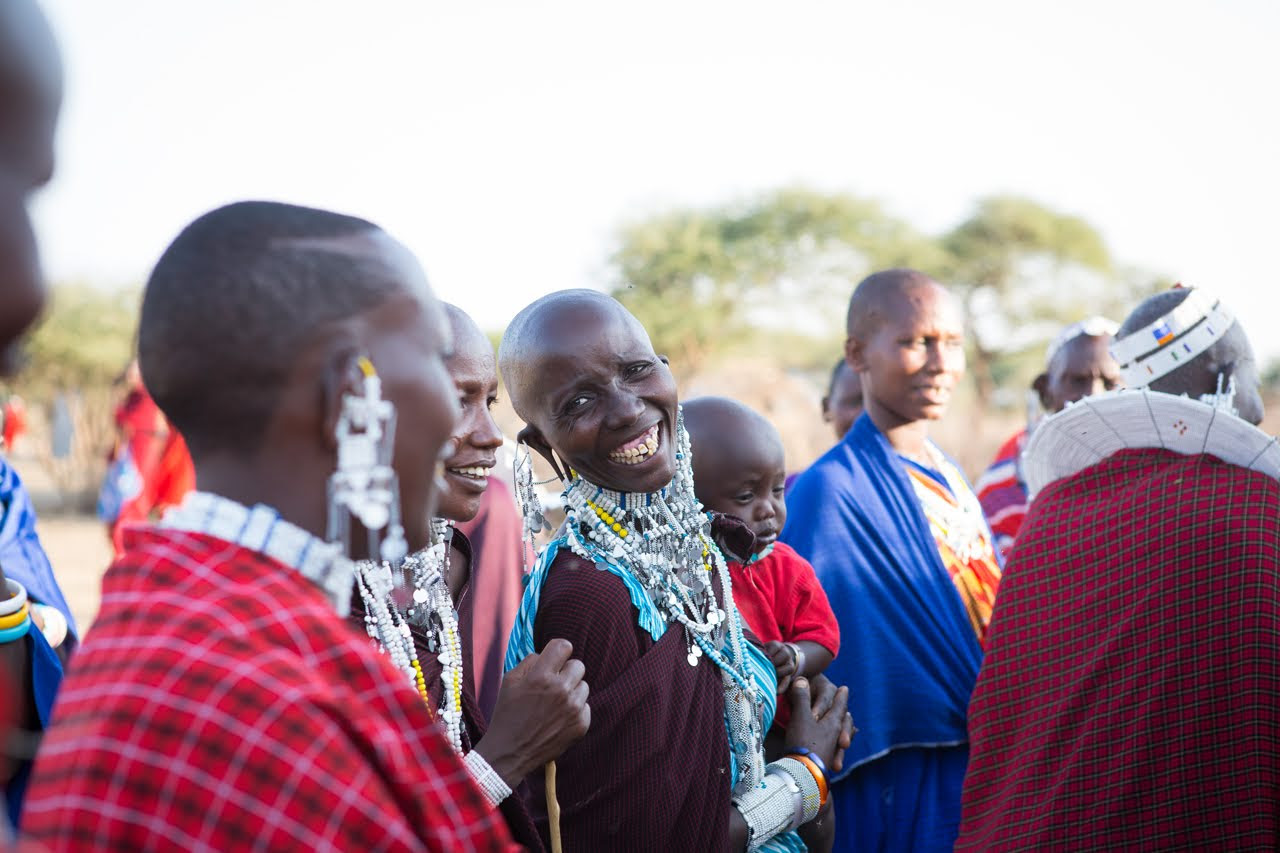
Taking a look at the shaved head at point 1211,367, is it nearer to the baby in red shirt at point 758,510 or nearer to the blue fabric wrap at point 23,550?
the baby in red shirt at point 758,510

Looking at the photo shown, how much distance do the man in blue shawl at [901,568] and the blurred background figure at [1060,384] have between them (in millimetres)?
1103

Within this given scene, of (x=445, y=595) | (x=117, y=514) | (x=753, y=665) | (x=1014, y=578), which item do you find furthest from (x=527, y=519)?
(x=117, y=514)

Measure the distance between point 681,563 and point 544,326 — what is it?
0.61 metres

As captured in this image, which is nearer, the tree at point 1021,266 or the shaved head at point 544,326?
the shaved head at point 544,326

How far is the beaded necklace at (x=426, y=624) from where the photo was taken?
2077 mm

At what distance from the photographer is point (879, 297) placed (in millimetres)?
4414

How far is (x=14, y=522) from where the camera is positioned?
2.90 metres

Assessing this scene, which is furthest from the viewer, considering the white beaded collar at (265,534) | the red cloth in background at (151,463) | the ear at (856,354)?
the red cloth in background at (151,463)

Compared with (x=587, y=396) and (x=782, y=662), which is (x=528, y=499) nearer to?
(x=587, y=396)

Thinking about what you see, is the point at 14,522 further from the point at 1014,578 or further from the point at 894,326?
the point at 894,326

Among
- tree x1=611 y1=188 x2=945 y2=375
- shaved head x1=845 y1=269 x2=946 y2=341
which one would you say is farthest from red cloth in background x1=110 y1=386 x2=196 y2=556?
tree x1=611 y1=188 x2=945 y2=375

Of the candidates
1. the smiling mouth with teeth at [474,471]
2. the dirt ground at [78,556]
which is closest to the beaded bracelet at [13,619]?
the smiling mouth with teeth at [474,471]

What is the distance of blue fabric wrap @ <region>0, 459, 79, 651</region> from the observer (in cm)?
284

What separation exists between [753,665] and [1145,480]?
104 centimetres
